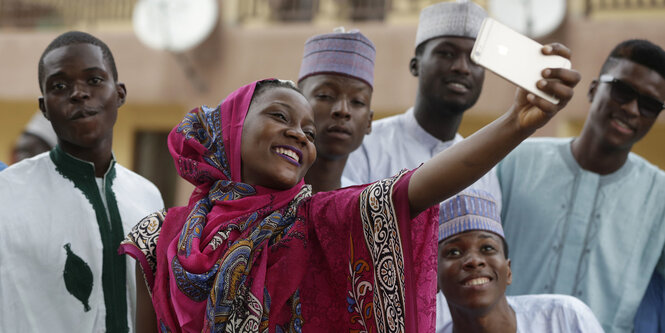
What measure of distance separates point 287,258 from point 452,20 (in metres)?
2.31

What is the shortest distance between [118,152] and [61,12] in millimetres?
2921

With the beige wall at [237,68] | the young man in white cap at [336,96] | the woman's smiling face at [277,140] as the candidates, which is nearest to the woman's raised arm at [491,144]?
the woman's smiling face at [277,140]

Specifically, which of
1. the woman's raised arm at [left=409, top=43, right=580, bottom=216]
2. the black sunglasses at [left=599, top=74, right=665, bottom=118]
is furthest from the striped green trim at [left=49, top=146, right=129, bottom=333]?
the black sunglasses at [left=599, top=74, right=665, bottom=118]

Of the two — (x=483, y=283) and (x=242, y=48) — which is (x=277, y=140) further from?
(x=242, y=48)

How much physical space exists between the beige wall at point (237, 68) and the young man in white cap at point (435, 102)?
4.93m

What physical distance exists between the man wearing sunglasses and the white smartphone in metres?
2.29

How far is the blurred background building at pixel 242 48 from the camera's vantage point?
900 centimetres

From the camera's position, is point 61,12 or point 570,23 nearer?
point 570,23

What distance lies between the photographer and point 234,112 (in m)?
2.65

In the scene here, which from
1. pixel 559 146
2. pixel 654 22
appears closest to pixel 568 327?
pixel 559 146

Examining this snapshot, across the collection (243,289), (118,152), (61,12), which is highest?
(243,289)

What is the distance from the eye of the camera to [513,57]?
198cm

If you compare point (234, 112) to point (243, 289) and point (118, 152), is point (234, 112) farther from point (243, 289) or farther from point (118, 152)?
point (118, 152)

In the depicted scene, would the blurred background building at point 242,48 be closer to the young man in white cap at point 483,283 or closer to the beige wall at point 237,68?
the beige wall at point 237,68
